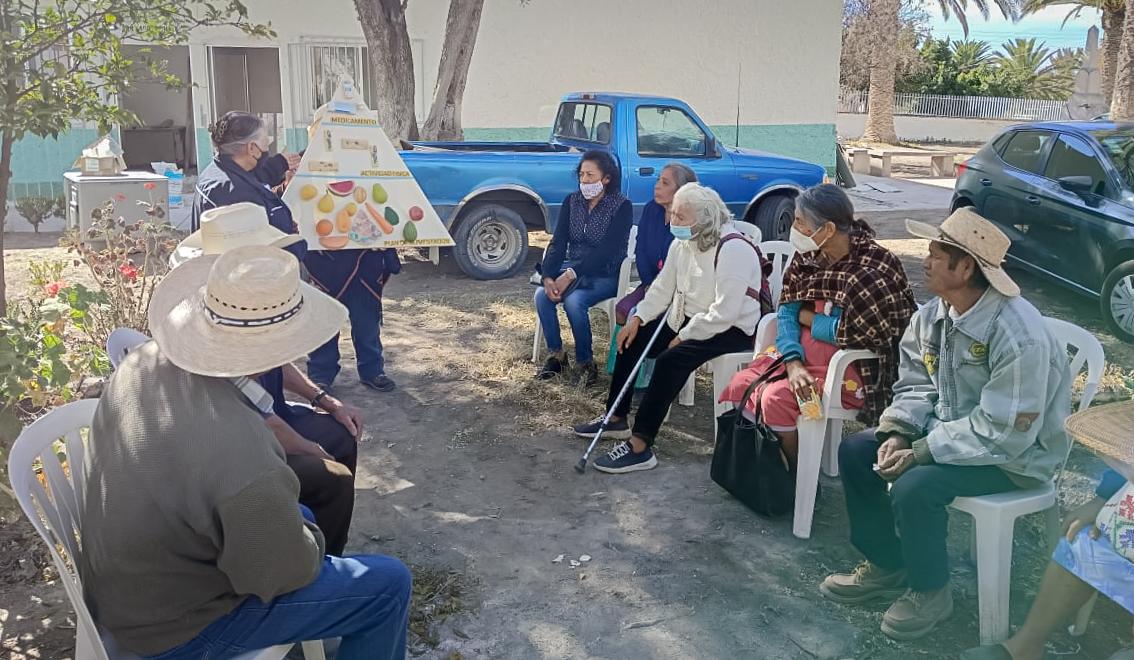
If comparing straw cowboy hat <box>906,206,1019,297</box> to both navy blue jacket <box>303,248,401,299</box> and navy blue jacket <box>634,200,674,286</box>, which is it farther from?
navy blue jacket <box>303,248,401,299</box>

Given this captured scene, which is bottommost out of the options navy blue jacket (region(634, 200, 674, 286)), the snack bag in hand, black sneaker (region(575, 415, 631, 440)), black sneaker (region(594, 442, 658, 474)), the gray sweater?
black sneaker (region(594, 442, 658, 474))

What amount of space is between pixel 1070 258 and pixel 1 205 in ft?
24.1

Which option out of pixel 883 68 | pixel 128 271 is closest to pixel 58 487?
pixel 128 271

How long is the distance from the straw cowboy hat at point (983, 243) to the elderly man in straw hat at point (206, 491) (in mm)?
2131

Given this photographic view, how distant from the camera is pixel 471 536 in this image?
4.04 m

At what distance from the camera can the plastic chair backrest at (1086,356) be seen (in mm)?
3516

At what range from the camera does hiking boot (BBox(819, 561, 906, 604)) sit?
348cm

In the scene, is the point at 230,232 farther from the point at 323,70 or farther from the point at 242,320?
the point at 323,70

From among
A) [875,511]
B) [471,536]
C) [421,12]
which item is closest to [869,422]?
[875,511]

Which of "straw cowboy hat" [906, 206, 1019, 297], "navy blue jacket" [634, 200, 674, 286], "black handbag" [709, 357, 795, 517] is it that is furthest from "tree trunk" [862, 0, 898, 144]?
"straw cowboy hat" [906, 206, 1019, 297]

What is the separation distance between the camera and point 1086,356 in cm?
358

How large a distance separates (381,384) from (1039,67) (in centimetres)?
3636

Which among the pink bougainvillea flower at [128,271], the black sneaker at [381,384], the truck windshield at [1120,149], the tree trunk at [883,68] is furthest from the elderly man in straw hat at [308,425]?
the tree trunk at [883,68]

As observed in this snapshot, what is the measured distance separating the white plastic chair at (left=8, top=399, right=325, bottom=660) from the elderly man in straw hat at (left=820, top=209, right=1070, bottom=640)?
79.0 inches
